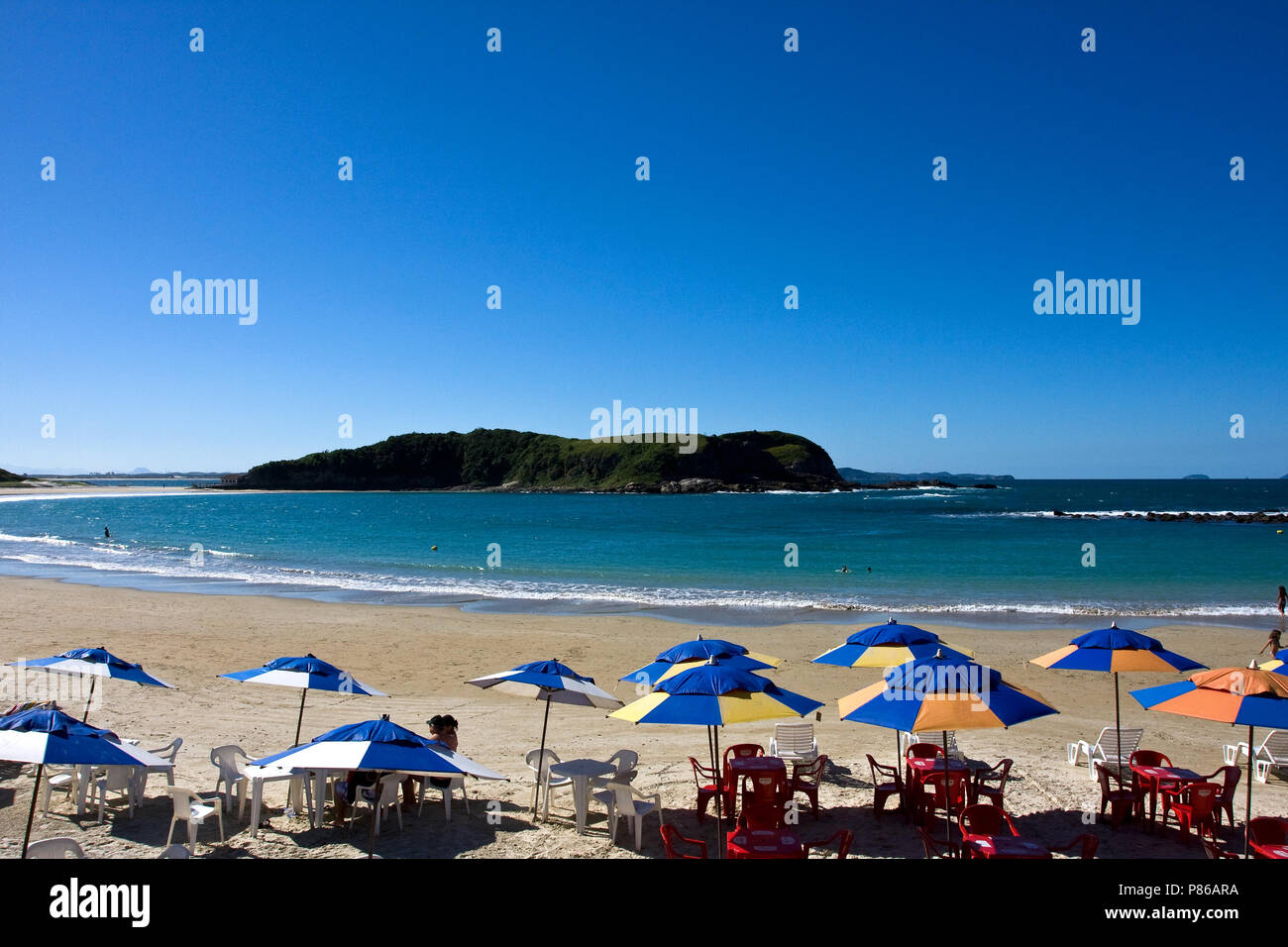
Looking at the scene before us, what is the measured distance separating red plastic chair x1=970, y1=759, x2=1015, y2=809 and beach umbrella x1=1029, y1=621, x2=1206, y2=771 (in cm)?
136

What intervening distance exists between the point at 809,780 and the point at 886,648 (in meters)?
2.12

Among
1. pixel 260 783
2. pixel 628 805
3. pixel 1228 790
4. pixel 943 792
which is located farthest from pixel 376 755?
pixel 1228 790

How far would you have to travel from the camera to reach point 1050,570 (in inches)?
1463

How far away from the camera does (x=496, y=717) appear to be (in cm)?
1354

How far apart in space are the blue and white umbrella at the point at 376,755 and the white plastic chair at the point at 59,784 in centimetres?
338

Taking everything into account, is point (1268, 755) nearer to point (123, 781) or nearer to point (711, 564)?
point (123, 781)

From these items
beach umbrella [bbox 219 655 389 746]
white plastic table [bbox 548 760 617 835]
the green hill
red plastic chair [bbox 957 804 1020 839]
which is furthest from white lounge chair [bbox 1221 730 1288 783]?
the green hill

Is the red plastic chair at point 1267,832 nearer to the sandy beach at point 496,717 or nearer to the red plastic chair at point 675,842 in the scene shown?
the sandy beach at point 496,717

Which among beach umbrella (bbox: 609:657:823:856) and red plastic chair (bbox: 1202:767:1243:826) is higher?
beach umbrella (bbox: 609:657:823:856)

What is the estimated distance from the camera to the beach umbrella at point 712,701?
6906mm

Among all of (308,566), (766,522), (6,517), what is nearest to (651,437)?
(766,522)

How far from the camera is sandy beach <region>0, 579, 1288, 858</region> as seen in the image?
8.31m

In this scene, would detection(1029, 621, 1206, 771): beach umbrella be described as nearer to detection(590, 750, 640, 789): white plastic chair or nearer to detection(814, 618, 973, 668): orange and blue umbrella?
detection(814, 618, 973, 668): orange and blue umbrella

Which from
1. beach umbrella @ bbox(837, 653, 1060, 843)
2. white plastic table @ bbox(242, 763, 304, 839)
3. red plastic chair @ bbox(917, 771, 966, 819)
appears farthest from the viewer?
red plastic chair @ bbox(917, 771, 966, 819)
